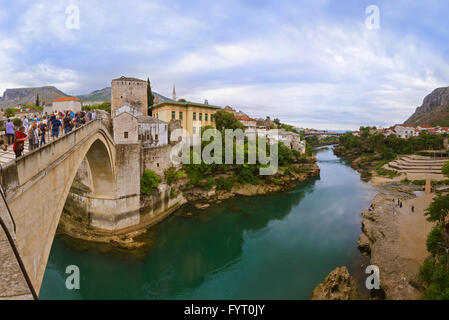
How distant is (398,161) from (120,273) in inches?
1887

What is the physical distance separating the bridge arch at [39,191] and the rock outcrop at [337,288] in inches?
387

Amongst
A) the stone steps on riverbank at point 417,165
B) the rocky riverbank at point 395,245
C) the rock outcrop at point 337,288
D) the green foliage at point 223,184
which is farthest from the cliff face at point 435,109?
the rock outcrop at point 337,288

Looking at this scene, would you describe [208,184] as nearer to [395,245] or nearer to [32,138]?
[395,245]

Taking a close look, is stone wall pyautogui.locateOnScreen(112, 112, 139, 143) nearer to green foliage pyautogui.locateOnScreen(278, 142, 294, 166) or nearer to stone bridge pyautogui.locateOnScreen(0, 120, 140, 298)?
stone bridge pyautogui.locateOnScreen(0, 120, 140, 298)

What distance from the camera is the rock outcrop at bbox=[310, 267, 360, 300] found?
9359 millimetres

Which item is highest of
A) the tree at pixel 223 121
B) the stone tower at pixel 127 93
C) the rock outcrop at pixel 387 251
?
the stone tower at pixel 127 93

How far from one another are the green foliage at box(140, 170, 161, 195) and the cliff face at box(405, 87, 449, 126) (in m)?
90.1

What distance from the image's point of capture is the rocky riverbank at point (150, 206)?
547 inches

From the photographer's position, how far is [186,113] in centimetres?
2462

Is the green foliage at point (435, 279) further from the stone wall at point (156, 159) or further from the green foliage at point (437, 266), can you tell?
the stone wall at point (156, 159)

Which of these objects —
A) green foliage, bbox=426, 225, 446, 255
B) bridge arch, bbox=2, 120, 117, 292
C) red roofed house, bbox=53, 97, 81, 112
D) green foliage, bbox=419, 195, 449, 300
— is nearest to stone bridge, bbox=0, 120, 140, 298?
bridge arch, bbox=2, 120, 117, 292

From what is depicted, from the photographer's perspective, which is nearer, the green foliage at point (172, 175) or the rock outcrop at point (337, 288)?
the rock outcrop at point (337, 288)

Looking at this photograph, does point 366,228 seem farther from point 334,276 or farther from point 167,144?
point 167,144
